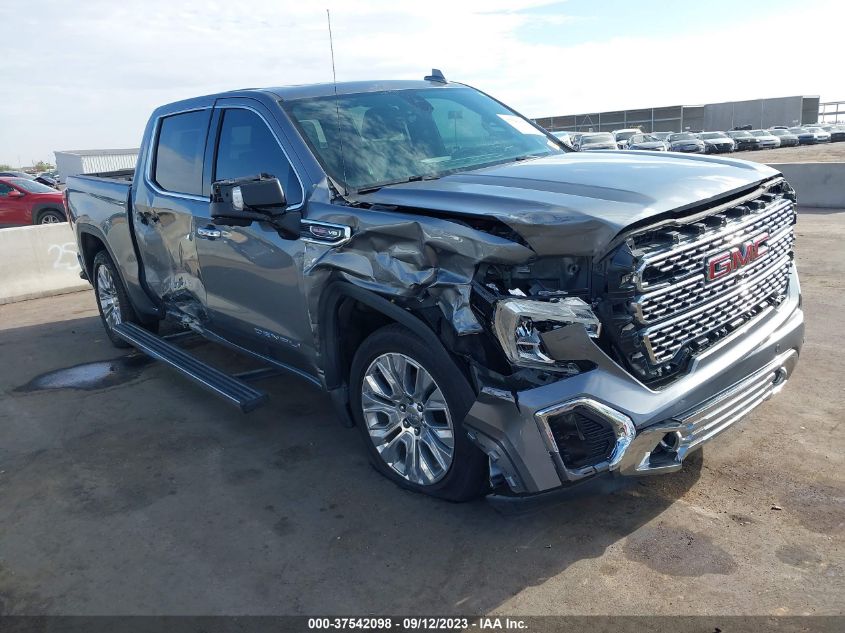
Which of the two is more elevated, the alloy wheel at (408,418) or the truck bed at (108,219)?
the truck bed at (108,219)

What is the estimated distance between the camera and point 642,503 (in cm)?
351

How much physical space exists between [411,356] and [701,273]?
132 cm

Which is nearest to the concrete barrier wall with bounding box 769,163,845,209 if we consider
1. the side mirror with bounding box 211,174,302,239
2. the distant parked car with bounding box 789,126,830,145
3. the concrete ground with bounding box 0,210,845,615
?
the concrete ground with bounding box 0,210,845,615

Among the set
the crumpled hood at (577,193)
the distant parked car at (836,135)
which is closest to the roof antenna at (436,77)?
the crumpled hood at (577,193)

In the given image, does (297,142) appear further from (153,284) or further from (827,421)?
(827,421)

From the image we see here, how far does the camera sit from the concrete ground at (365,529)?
295 cm

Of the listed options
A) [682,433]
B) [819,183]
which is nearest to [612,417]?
[682,433]

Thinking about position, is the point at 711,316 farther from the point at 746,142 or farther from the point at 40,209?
the point at 746,142

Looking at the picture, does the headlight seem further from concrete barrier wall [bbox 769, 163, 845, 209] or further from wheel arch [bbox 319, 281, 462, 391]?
concrete barrier wall [bbox 769, 163, 845, 209]

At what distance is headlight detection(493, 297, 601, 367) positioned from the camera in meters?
2.82

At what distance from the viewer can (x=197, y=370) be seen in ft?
16.5

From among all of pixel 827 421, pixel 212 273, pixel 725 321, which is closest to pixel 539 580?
pixel 725 321

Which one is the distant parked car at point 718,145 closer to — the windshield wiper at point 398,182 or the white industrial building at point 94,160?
the white industrial building at point 94,160

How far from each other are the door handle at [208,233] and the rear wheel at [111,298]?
2.01 metres
